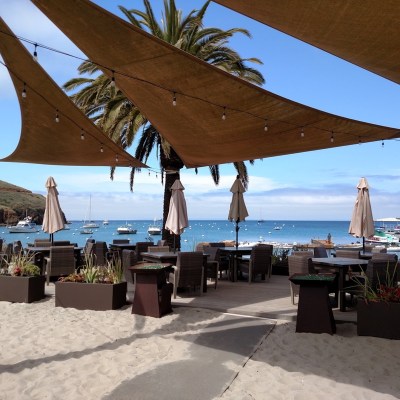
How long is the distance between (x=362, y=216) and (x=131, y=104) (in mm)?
6789

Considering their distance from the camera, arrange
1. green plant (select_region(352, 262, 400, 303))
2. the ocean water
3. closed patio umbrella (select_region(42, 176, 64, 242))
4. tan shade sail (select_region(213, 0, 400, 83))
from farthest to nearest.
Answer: the ocean water
closed patio umbrella (select_region(42, 176, 64, 242))
green plant (select_region(352, 262, 400, 303))
tan shade sail (select_region(213, 0, 400, 83))

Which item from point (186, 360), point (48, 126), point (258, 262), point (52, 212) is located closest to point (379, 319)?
point (186, 360)

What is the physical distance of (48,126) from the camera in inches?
302

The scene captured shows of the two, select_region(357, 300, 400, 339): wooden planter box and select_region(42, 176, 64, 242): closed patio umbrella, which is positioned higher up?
select_region(42, 176, 64, 242): closed patio umbrella

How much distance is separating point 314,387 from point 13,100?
21.3 feet

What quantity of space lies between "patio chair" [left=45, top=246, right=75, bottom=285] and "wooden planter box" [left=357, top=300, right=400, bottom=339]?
504cm

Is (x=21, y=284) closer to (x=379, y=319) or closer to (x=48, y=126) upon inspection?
(x=48, y=126)

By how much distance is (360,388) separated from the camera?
312cm

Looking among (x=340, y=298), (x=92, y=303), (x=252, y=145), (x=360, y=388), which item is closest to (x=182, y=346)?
(x=360, y=388)

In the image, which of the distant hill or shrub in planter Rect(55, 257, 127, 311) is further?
the distant hill

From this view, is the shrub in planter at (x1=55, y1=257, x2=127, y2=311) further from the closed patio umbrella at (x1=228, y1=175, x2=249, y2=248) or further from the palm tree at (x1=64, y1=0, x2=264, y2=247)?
the palm tree at (x1=64, y1=0, x2=264, y2=247)

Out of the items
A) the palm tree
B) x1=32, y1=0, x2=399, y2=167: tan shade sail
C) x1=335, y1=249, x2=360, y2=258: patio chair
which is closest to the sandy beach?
x1=335, y1=249, x2=360, y2=258: patio chair

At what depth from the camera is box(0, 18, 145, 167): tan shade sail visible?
5449 millimetres

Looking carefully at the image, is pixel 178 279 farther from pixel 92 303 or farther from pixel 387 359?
pixel 387 359
